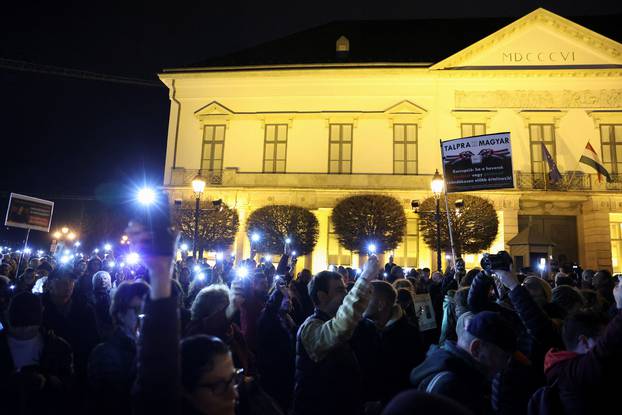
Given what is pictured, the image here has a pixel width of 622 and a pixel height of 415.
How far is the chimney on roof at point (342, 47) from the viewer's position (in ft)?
99.8

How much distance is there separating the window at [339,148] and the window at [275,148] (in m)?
3.07

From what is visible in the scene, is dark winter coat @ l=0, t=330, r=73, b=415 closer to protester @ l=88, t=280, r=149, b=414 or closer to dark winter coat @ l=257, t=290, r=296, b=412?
protester @ l=88, t=280, r=149, b=414

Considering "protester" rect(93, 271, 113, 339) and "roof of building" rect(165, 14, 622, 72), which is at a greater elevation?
"roof of building" rect(165, 14, 622, 72)

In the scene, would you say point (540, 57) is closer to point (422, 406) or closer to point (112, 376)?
point (112, 376)

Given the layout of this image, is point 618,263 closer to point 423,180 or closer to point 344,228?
point 423,180

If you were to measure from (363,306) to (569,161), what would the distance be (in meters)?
27.4

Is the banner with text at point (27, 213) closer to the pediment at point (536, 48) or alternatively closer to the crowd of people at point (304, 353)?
the crowd of people at point (304, 353)

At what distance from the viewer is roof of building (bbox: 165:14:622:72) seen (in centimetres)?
3025

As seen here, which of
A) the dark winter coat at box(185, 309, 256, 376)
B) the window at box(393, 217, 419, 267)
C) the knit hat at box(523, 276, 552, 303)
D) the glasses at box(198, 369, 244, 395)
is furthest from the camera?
the window at box(393, 217, 419, 267)

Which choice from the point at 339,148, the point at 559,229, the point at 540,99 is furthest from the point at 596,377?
the point at 540,99

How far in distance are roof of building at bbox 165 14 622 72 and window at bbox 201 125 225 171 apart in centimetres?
459

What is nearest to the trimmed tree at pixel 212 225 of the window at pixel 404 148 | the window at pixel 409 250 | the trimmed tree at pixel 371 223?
the trimmed tree at pixel 371 223

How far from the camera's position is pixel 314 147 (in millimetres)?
28234

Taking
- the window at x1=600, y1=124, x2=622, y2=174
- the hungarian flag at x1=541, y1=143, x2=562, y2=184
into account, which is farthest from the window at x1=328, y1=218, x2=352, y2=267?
the window at x1=600, y1=124, x2=622, y2=174
